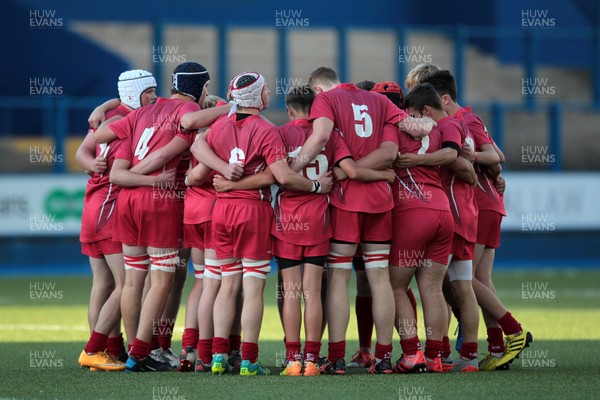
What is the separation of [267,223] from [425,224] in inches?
44.7

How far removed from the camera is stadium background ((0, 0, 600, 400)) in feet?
26.2

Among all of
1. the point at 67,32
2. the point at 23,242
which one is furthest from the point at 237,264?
the point at 67,32

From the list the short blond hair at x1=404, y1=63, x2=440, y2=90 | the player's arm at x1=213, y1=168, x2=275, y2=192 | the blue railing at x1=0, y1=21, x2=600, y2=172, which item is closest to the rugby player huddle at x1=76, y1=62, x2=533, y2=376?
the player's arm at x1=213, y1=168, x2=275, y2=192

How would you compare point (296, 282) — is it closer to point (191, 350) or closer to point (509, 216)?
point (191, 350)

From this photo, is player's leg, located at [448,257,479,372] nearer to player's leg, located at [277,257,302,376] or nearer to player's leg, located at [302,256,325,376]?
player's leg, located at [302,256,325,376]

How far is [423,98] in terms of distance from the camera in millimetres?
8461

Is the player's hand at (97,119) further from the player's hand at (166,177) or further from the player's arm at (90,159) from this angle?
the player's hand at (166,177)

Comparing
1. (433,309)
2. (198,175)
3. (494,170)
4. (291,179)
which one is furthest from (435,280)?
(198,175)

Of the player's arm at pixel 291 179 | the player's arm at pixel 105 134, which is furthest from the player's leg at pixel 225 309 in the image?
the player's arm at pixel 105 134

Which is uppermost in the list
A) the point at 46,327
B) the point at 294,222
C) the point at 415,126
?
the point at 415,126

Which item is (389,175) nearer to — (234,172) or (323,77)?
(323,77)

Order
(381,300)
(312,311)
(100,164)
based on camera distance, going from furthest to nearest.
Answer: (100,164), (381,300), (312,311)

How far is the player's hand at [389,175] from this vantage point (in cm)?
810

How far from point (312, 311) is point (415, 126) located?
1.53 m
